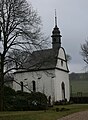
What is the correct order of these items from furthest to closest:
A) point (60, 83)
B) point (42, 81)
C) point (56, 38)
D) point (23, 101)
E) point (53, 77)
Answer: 1. point (56, 38)
2. point (60, 83)
3. point (42, 81)
4. point (53, 77)
5. point (23, 101)

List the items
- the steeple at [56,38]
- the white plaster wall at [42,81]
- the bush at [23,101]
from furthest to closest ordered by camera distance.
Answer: the steeple at [56,38]
the white plaster wall at [42,81]
the bush at [23,101]

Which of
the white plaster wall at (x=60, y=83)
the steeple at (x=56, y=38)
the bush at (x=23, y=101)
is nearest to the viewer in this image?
the bush at (x=23, y=101)

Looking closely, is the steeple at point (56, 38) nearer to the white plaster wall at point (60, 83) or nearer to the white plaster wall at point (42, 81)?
the white plaster wall at point (60, 83)

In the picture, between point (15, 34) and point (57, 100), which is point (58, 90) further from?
point (15, 34)

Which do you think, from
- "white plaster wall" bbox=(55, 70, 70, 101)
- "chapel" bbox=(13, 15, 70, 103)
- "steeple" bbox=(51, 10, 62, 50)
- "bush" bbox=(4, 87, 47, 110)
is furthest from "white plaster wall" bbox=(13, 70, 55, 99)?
"bush" bbox=(4, 87, 47, 110)

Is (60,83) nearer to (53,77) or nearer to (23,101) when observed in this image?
(53,77)

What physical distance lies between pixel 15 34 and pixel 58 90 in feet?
95.1

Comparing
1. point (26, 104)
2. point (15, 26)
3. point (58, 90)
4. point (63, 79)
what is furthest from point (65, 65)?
point (15, 26)

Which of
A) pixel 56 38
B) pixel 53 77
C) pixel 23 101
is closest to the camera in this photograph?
pixel 23 101

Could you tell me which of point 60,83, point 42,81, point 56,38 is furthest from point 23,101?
point 56,38

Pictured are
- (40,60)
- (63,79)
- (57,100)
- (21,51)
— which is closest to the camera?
(21,51)

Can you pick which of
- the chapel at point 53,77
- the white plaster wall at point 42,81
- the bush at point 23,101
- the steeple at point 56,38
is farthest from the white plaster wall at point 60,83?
the bush at point 23,101

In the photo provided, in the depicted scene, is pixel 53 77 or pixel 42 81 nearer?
pixel 53 77

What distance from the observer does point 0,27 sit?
31406mm
